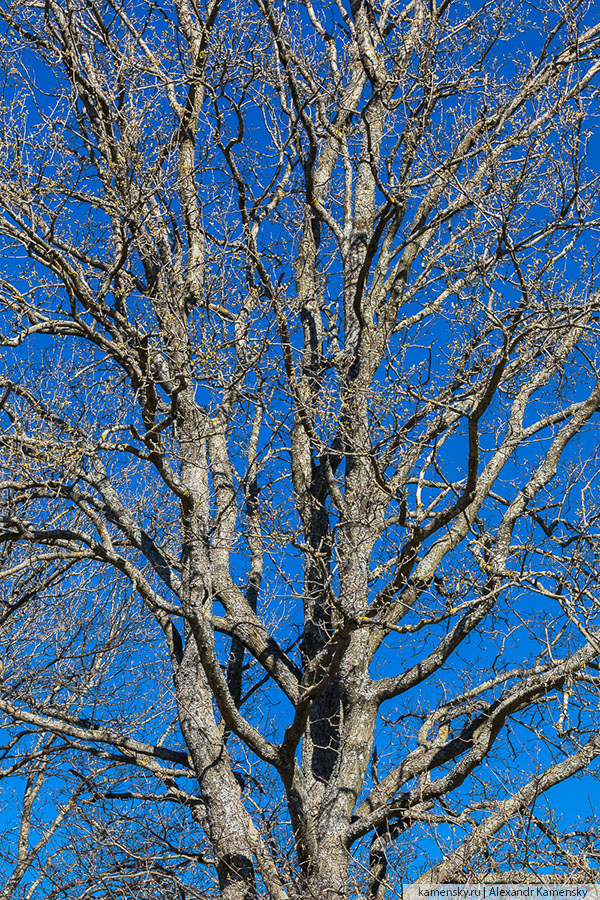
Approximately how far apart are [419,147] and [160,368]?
3325 millimetres

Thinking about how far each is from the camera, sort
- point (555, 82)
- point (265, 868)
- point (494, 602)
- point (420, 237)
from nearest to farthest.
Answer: point (265, 868), point (494, 602), point (555, 82), point (420, 237)

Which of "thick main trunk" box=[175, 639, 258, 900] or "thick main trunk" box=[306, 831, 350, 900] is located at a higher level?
"thick main trunk" box=[175, 639, 258, 900]

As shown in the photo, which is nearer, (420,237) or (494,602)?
(494,602)

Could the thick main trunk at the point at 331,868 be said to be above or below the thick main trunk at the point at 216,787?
below

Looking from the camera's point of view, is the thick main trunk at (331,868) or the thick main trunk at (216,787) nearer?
the thick main trunk at (331,868)

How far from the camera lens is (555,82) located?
7.43m

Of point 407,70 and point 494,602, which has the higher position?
point 407,70

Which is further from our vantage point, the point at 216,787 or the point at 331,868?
the point at 216,787

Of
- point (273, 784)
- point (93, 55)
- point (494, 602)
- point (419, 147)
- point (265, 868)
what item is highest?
point (93, 55)

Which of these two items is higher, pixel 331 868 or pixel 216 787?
pixel 216 787

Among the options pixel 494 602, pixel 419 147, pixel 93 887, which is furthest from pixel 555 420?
pixel 93 887

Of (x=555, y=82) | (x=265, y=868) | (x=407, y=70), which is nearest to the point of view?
(x=265, y=868)

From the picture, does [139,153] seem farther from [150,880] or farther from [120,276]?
[150,880]

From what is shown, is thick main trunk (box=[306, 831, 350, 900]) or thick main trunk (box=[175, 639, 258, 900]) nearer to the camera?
thick main trunk (box=[306, 831, 350, 900])
